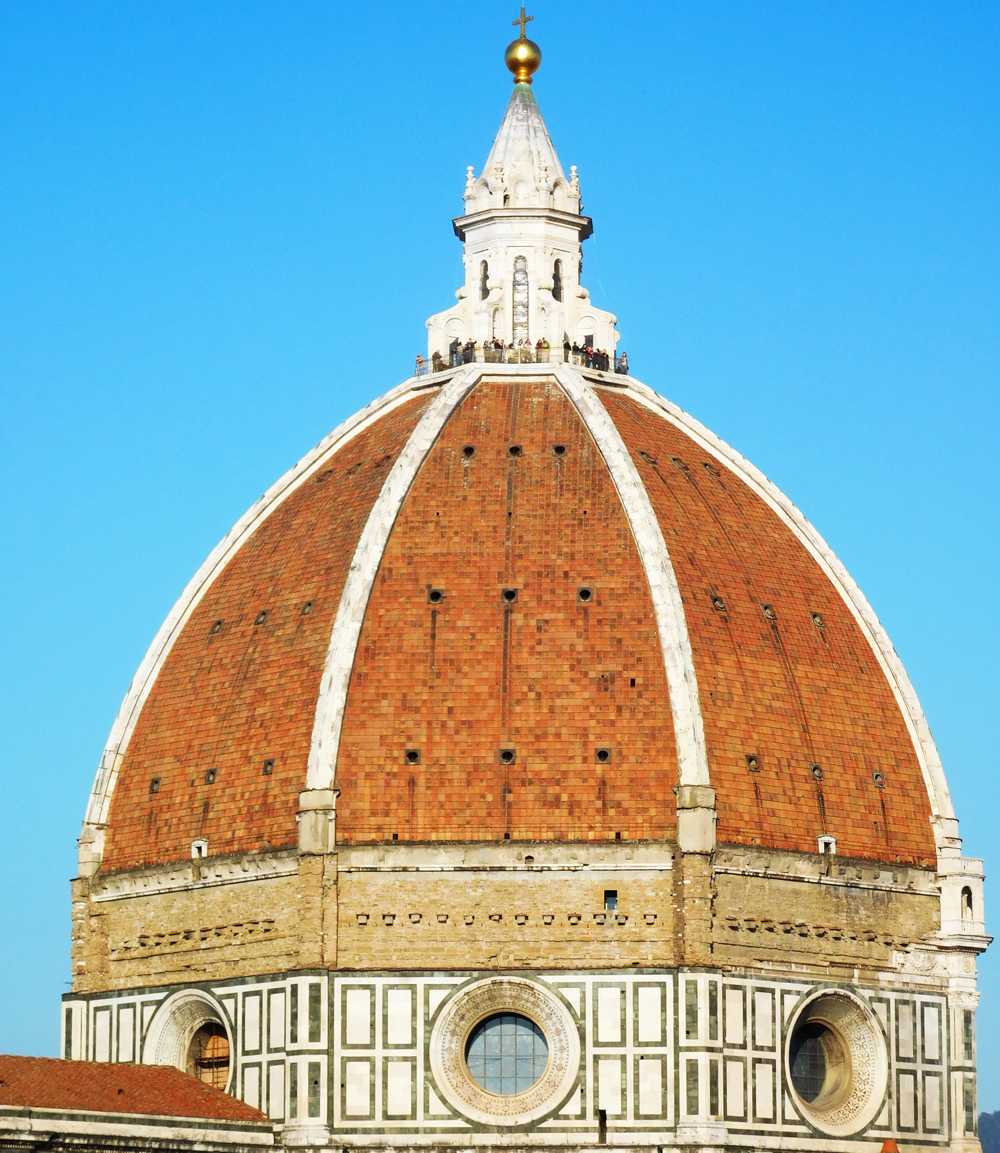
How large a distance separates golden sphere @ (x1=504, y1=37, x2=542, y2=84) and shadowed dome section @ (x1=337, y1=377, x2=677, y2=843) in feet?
32.8

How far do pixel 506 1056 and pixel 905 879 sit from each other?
7921 mm

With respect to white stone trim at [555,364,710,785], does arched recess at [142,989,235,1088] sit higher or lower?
lower

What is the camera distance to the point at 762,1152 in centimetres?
5197

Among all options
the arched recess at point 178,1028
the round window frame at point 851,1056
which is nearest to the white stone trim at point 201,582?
the arched recess at point 178,1028

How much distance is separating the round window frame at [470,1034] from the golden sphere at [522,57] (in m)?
19.0

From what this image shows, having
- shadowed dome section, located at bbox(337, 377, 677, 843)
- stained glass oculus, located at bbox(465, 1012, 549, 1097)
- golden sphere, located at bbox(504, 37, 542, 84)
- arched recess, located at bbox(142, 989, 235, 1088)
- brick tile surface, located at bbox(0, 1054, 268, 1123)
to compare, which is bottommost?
brick tile surface, located at bbox(0, 1054, 268, 1123)

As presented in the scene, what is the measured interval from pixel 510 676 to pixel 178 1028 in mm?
8306

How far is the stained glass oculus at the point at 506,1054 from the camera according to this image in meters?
52.2

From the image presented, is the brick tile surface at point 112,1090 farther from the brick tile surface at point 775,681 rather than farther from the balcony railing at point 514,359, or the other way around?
the balcony railing at point 514,359

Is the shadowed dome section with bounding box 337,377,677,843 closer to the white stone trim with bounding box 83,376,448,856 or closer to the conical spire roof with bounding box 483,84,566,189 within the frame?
the white stone trim with bounding box 83,376,448,856

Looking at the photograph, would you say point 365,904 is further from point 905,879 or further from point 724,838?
point 905,879

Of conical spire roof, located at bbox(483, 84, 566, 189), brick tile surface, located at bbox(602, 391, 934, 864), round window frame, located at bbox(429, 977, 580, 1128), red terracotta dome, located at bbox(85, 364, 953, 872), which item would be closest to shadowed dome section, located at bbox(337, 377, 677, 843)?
red terracotta dome, located at bbox(85, 364, 953, 872)

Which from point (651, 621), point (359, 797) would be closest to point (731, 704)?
point (651, 621)

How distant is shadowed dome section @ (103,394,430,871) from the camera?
5384 cm
